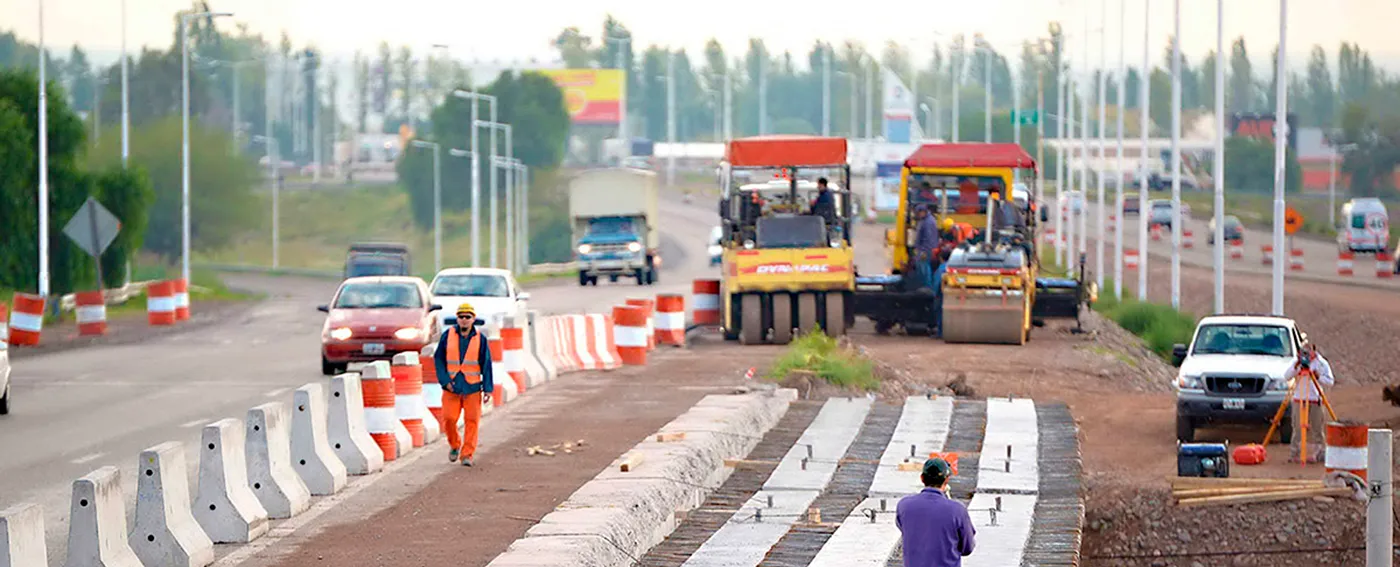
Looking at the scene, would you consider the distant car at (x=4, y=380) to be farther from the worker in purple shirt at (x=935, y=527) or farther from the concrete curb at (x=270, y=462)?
the worker in purple shirt at (x=935, y=527)

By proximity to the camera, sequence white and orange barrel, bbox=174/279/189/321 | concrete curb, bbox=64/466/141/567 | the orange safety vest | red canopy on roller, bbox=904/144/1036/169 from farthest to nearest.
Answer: white and orange barrel, bbox=174/279/189/321, red canopy on roller, bbox=904/144/1036/169, the orange safety vest, concrete curb, bbox=64/466/141/567

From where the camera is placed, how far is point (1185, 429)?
25.2m

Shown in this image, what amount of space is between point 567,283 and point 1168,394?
160ft

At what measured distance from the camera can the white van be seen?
89.6m

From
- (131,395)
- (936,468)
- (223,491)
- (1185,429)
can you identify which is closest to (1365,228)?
(1185,429)

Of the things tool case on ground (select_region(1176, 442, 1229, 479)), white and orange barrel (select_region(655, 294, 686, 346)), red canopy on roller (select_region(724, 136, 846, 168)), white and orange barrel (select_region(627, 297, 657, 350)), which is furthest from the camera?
red canopy on roller (select_region(724, 136, 846, 168))

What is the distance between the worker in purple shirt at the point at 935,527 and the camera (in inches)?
459

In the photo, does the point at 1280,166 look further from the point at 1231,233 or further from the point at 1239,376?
the point at 1231,233

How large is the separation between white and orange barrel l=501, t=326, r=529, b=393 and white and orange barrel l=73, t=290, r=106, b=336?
61.0ft

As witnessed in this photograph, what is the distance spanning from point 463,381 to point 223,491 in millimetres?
4718

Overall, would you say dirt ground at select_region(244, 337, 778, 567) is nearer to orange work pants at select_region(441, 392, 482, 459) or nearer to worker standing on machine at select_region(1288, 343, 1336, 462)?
orange work pants at select_region(441, 392, 482, 459)

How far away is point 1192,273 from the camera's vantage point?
79812 millimetres

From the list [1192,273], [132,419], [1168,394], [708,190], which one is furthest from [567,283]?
[708,190]

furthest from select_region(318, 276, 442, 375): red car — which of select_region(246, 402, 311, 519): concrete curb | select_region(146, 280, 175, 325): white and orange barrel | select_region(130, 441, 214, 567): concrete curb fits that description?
select_region(130, 441, 214, 567): concrete curb
